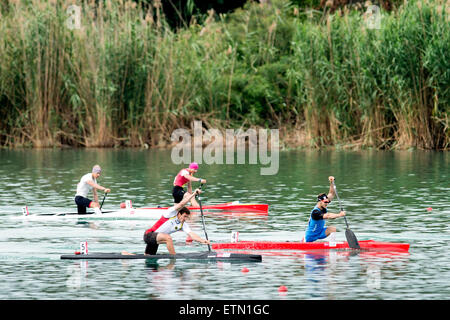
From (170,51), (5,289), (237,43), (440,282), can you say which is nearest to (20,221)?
(5,289)

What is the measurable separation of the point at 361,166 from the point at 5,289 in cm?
2221

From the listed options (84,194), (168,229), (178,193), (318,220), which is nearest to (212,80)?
(178,193)

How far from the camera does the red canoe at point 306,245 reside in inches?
723

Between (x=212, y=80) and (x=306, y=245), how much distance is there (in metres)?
26.8

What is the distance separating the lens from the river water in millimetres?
15312

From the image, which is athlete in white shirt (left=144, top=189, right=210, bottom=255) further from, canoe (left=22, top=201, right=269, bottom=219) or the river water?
canoe (left=22, top=201, right=269, bottom=219)

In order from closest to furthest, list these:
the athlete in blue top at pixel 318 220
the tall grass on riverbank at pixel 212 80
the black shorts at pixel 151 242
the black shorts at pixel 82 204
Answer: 1. the black shorts at pixel 151 242
2. the athlete in blue top at pixel 318 220
3. the black shorts at pixel 82 204
4. the tall grass on riverbank at pixel 212 80

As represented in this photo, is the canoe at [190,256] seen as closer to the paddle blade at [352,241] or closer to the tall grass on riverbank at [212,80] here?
the paddle blade at [352,241]

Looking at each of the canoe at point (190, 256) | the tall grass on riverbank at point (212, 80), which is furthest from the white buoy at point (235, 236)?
the tall grass on riverbank at point (212, 80)

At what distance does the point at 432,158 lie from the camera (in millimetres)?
37188

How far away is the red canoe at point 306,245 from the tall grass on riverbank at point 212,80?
20464mm

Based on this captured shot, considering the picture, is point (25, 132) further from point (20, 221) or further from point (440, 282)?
point (440, 282)

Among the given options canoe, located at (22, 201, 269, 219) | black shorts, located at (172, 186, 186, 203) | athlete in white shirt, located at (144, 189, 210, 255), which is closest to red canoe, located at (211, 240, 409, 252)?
athlete in white shirt, located at (144, 189, 210, 255)

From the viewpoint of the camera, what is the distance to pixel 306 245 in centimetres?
1848
